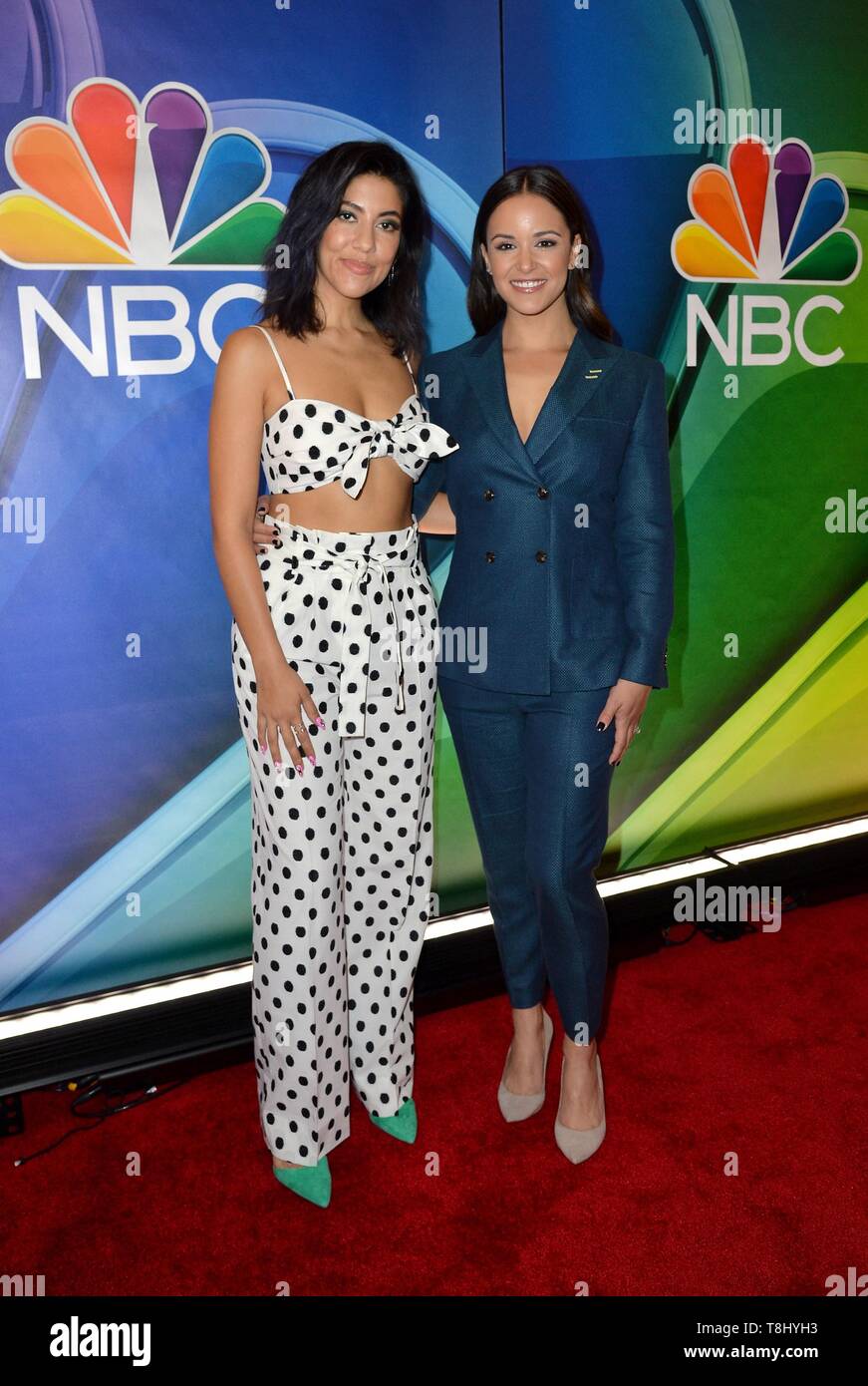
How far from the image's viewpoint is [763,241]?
126 inches

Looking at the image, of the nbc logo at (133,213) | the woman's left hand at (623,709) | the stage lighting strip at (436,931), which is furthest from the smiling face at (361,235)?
the stage lighting strip at (436,931)

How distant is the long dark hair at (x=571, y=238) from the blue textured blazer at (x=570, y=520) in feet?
0.17

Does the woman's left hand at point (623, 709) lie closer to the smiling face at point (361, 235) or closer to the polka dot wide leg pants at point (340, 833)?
the polka dot wide leg pants at point (340, 833)

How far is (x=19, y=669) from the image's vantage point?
2488 millimetres

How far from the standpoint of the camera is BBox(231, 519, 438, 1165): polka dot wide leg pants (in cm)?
209

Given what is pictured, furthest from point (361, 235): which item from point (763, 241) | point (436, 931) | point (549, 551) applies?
point (436, 931)

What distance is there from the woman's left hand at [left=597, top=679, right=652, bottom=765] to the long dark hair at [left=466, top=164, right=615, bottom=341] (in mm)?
691

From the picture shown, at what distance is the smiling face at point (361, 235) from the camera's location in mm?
2000

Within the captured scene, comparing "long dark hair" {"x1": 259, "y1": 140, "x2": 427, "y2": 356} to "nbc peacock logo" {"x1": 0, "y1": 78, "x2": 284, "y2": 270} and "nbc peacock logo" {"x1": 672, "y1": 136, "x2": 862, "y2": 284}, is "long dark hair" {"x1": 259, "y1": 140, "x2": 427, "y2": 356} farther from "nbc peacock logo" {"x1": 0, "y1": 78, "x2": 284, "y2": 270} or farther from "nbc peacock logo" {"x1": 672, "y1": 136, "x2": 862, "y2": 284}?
"nbc peacock logo" {"x1": 672, "y1": 136, "x2": 862, "y2": 284}

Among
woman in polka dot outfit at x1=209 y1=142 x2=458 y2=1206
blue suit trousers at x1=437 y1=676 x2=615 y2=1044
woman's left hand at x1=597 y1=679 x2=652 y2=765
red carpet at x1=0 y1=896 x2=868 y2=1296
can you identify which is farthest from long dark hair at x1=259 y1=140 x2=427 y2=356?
red carpet at x1=0 y1=896 x2=868 y2=1296

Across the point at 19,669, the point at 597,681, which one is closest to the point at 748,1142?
the point at 597,681
